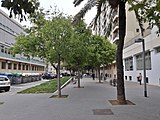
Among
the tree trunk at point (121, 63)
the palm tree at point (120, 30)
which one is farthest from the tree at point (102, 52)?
the tree trunk at point (121, 63)

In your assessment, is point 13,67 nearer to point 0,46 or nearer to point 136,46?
point 0,46

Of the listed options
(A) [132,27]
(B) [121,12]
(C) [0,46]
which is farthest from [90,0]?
(C) [0,46]

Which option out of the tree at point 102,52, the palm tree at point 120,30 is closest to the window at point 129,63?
the tree at point 102,52

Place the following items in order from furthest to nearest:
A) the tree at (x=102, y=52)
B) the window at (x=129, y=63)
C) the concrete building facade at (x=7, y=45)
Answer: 1. the concrete building facade at (x=7, y=45)
2. the window at (x=129, y=63)
3. the tree at (x=102, y=52)

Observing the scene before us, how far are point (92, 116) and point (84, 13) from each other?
7.15 metres

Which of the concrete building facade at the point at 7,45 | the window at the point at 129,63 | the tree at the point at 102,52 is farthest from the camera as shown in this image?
the concrete building facade at the point at 7,45

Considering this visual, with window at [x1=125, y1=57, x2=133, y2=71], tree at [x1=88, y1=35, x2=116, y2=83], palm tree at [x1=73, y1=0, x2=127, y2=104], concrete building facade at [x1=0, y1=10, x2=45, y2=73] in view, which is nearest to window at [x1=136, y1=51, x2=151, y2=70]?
tree at [x1=88, y1=35, x2=116, y2=83]

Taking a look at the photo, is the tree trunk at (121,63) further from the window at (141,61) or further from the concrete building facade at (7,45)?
the concrete building facade at (7,45)

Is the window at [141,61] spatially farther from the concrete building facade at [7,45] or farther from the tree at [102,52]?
the concrete building facade at [7,45]

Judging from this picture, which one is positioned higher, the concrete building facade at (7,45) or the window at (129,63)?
the concrete building facade at (7,45)

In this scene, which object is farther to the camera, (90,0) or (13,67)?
(13,67)

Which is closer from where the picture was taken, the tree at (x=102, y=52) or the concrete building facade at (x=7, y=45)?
the tree at (x=102, y=52)

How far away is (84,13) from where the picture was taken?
16.2 meters

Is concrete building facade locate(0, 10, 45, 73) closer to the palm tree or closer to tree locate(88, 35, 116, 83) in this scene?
tree locate(88, 35, 116, 83)
